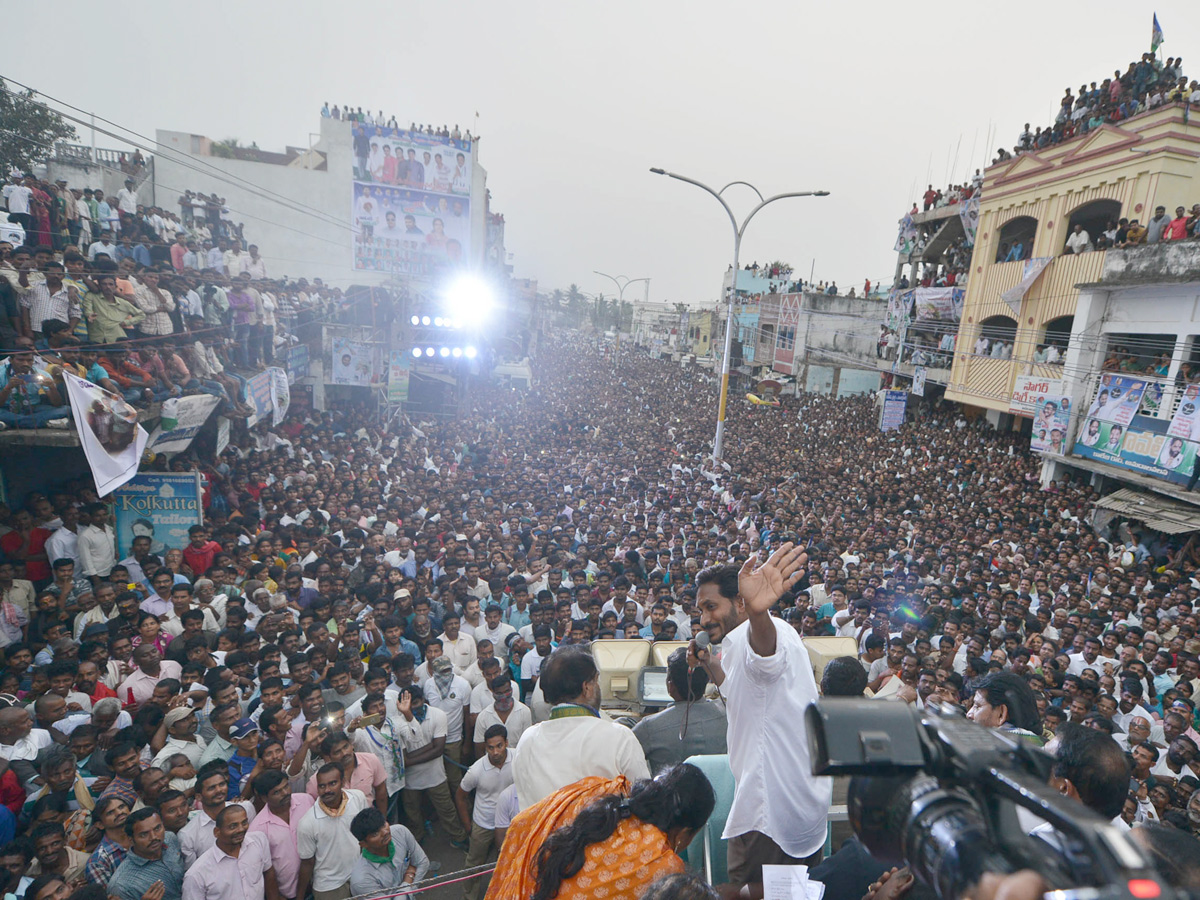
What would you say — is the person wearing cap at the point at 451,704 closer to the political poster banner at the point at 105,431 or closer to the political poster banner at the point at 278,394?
the political poster banner at the point at 105,431

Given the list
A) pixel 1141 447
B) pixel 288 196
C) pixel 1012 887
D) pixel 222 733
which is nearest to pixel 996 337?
pixel 1141 447

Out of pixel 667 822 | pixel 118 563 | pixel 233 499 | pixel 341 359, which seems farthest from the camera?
pixel 341 359

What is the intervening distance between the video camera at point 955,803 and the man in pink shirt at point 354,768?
346 cm

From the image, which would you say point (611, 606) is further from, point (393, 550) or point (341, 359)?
point (341, 359)

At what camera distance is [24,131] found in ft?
66.2

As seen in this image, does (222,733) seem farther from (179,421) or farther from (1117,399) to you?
(1117,399)

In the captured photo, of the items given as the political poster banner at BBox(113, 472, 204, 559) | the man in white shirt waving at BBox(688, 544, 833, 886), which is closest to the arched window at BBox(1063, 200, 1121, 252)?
the man in white shirt waving at BBox(688, 544, 833, 886)

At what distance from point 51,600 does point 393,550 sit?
142 inches

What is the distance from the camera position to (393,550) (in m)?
8.92

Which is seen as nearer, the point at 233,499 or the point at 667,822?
the point at 667,822

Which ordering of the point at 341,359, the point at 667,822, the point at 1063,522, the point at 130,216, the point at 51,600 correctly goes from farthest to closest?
1. the point at 341,359
2. the point at 130,216
3. the point at 1063,522
4. the point at 51,600
5. the point at 667,822

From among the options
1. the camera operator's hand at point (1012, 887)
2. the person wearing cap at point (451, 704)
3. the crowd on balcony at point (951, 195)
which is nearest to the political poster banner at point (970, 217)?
the crowd on balcony at point (951, 195)

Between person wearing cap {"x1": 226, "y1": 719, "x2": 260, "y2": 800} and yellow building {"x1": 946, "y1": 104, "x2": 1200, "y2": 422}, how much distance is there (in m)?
18.3

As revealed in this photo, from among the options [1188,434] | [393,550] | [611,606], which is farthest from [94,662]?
[1188,434]
